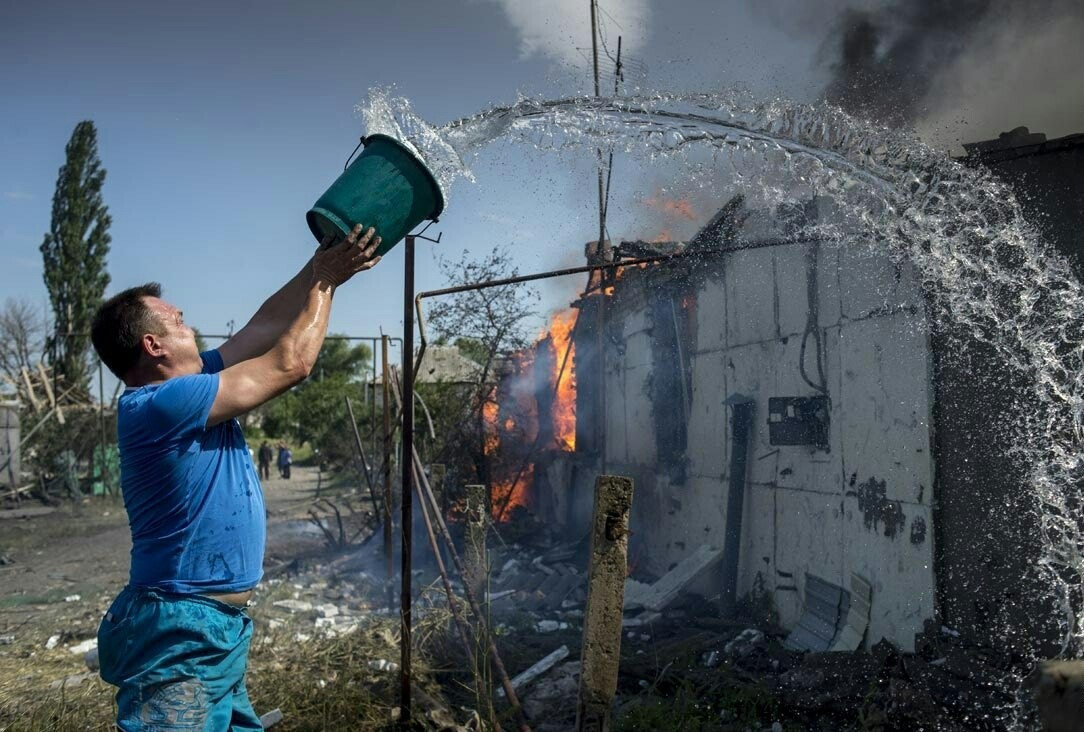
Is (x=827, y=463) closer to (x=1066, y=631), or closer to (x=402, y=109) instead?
(x=1066, y=631)

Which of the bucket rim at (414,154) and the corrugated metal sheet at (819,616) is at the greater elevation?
the bucket rim at (414,154)

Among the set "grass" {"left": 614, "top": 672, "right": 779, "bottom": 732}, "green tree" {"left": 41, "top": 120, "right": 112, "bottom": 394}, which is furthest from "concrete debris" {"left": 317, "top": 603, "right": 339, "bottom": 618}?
"green tree" {"left": 41, "top": 120, "right": 112, "bottom": 394}

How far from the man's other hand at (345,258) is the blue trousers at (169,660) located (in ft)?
3.80

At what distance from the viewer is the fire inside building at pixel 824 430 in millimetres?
4922

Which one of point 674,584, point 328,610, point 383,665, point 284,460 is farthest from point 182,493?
point 284,460

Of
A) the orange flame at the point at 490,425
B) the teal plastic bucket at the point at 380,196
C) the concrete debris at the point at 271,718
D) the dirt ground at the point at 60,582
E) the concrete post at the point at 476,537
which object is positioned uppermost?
the teal plastic bucket at the point at 380,196

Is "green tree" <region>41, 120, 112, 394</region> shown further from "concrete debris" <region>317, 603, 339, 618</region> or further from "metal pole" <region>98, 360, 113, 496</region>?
"concrete debris" <region>317, 603, 339, 618</region>

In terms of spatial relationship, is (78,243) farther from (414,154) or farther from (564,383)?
(414,154)

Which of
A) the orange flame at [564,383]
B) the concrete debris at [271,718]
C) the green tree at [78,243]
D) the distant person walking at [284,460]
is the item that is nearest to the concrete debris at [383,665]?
the concrete debris at [271,718]

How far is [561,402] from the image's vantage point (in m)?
13.1

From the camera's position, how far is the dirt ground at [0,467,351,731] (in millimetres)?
5402

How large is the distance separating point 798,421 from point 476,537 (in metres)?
3.31

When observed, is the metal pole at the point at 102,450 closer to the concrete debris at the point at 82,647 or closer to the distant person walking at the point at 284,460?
the distant person walking at the point at 284,460

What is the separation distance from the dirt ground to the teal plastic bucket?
11.1ft
